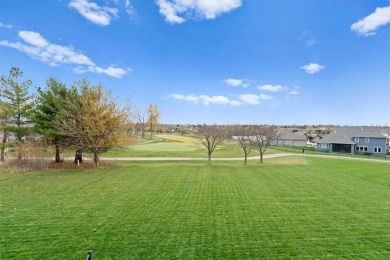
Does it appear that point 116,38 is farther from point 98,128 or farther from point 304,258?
point 304,258

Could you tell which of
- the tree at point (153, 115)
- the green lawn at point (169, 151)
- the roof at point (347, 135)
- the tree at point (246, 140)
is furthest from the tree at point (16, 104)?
the roof at point (347, 135)

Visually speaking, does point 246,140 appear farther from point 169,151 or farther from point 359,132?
point 359,132

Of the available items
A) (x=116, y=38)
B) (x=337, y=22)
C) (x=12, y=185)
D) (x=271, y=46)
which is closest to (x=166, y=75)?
(x=116, y=38)

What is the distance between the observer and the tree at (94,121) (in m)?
17.9

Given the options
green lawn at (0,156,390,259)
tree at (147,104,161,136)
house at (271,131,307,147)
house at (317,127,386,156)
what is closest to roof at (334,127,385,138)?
house at (317,127,386,156)

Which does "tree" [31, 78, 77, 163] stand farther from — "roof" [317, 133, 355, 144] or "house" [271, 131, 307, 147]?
"house" [271, 131, 307, 147]

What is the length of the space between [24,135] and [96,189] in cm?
1385

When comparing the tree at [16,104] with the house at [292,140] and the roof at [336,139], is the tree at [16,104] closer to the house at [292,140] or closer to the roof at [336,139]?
the roof at [336,139]

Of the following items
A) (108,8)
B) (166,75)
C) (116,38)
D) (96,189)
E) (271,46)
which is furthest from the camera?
(166,75)

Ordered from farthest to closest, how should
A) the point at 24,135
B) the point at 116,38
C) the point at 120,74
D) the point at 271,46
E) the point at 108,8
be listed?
the point at 120,74 < the point at 271,46 < the point at 24,135 < the point at 116,38 < the point at 108,8

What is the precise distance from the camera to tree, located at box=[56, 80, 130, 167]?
58.9 ft

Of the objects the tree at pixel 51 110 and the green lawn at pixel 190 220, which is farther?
the tree at pixel 51 110

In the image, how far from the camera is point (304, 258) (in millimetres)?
5391

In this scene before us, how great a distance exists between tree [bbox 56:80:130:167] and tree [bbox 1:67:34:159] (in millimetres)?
5309
